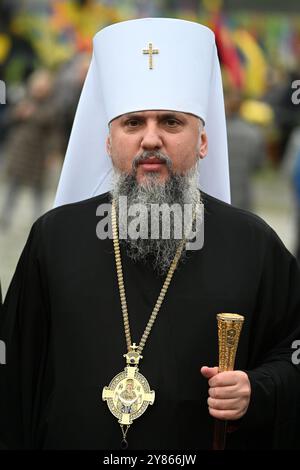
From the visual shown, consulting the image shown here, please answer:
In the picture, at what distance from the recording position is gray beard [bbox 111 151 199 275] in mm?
3525

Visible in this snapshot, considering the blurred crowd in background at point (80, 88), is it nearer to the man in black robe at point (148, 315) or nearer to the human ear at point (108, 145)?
the human ear at point (108, 145)

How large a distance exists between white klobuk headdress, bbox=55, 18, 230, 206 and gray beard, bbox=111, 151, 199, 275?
0.87 feet

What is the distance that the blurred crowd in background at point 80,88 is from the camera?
38.0ft

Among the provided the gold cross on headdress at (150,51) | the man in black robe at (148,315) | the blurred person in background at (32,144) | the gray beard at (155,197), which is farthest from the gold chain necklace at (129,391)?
the blurred person in background at (32,144)

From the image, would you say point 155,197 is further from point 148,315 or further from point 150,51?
point 150,51

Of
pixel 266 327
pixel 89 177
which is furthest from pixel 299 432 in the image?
pixel 89 177

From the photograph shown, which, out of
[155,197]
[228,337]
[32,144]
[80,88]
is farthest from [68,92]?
[228,337]

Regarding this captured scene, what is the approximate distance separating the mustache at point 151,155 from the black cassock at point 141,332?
0.31 m

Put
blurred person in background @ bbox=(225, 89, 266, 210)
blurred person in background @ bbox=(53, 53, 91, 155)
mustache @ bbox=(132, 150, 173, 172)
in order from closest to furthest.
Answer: mustache @ bbox=(132, 150, 173, 172), blurred person in background @ bbox=(225, 89, 266, 210), blurred person in background @ bbox=(53, 53, 91, 155)

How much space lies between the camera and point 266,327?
357cm

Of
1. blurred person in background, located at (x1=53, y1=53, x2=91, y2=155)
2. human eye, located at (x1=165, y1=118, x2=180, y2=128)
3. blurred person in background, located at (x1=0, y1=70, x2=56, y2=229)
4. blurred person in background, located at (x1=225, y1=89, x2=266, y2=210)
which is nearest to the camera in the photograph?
human eye, located at (x1=165, y1=118, x2=180, y2=128)

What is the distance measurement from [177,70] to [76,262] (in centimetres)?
88

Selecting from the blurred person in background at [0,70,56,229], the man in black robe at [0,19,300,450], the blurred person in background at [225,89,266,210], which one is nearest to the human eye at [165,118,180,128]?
the man in black robe at [0,19,300,450]

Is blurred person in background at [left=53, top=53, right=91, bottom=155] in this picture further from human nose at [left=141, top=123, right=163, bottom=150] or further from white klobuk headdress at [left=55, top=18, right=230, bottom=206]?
human nose at [left=141, top=123, right=163, bottom=150]
